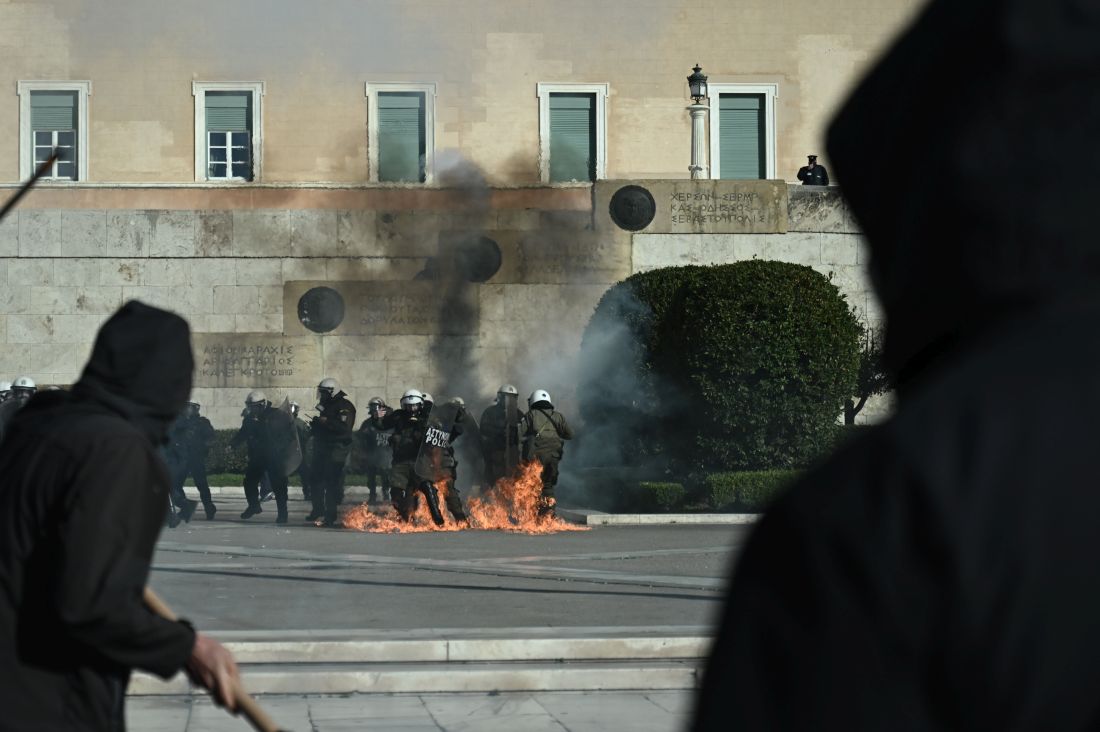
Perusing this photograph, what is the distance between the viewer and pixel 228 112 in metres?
31.0

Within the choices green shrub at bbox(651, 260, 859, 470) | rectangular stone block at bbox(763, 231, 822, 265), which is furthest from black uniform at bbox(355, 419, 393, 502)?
rectangular stone block at bbox(763, 231, 822, 265)

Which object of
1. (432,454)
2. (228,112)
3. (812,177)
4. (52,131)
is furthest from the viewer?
(228,112)

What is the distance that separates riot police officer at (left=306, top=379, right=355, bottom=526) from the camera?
66.5 feet

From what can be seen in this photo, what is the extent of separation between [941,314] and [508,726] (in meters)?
6.48

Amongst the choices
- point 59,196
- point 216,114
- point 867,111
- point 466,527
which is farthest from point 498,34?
point 867,111

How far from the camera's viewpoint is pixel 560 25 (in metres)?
30.5

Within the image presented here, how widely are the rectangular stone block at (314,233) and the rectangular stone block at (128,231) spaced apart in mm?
2239

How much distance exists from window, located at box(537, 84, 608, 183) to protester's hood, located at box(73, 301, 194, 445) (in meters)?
29.7

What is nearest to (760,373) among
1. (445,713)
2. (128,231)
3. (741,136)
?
(128,231)

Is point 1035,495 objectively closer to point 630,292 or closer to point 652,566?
point 652,566

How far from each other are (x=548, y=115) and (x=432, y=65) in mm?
11091

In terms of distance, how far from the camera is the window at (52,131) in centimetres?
2904

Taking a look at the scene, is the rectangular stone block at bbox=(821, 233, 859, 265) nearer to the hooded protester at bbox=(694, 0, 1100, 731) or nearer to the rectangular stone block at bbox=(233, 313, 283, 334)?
the rectangular stone block at bbox=(233, 313, 283, 334)

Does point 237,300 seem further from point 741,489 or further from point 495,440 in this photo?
point 741,489
